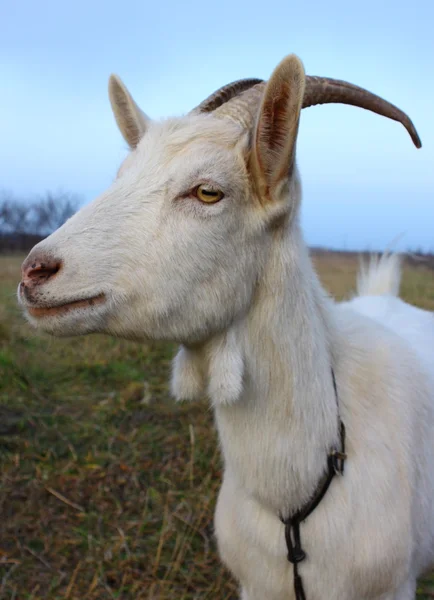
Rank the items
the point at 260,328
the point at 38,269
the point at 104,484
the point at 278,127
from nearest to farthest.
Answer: the point at 38,269 → the point at 278,127 → the point at 260,328 → the point at 104,484

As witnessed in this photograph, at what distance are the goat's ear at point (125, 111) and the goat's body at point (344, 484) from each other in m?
1.05

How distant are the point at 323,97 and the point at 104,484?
304 cm

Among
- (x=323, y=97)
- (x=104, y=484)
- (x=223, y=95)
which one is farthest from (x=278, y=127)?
(x=104, y=484)

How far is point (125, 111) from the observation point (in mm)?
2357

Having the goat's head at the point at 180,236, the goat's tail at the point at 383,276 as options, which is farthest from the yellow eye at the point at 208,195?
the goat's tail at the point at 383,276

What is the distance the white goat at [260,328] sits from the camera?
1.70 m

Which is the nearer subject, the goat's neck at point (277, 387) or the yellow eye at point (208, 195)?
the yellow eye at point (208, 195)

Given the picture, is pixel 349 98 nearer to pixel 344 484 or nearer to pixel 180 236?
pixel 180 236

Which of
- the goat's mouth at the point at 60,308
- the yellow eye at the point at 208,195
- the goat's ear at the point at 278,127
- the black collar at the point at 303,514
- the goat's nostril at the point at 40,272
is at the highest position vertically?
the goat's ear at the point at 278,127

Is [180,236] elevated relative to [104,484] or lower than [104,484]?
elevated

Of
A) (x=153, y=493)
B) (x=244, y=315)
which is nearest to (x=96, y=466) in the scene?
(x=153, y=493)

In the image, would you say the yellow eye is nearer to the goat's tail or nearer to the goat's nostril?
the goat's nostril

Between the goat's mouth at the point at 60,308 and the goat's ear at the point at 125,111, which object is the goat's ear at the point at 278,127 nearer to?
the goat's mouth at the point at 60,308

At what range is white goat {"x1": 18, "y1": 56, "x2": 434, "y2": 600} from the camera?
170cm
